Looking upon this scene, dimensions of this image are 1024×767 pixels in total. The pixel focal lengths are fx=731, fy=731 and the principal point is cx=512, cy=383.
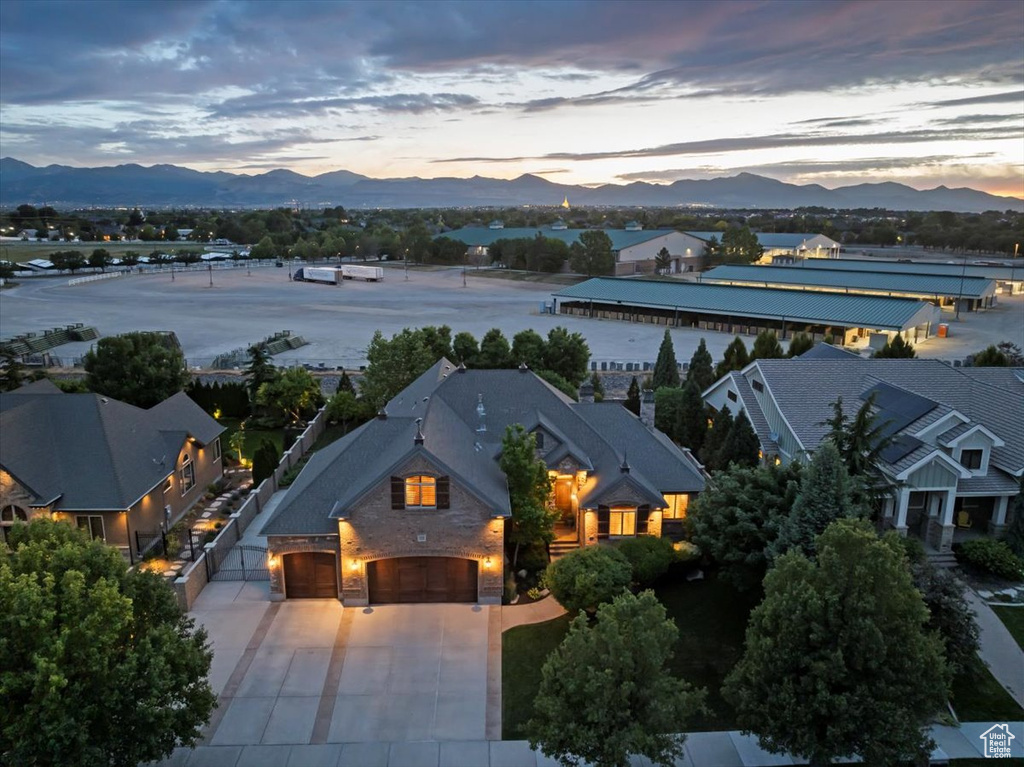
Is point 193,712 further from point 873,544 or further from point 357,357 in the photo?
point 357,357

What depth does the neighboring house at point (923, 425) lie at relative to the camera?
1164 inches

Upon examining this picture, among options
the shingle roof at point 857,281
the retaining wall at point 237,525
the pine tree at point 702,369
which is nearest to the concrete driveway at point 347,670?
the retaining wall at point 237,525

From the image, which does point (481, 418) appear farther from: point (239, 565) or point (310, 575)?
point (239, 565)

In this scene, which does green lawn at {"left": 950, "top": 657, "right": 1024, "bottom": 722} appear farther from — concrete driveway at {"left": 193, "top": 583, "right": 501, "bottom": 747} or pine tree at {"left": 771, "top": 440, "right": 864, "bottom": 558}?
concrete driveway at {"left": 193, "top": 583, "right": 501, "bottom": 747}

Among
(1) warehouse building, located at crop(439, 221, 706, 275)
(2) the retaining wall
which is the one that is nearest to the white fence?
(1) warehouse building, located at crop(439, 221, 706, 275)

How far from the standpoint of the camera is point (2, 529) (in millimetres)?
31203

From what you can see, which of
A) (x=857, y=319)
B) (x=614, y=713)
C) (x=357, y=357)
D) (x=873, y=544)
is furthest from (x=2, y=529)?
(x=857, y=319)

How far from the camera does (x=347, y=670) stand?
79.5 ft

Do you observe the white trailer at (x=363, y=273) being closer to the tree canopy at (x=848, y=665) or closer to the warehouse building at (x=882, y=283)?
the warehouse building at (x=882, y=283)

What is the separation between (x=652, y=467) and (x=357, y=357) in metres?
48.0

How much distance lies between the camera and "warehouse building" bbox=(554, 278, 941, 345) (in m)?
82.0

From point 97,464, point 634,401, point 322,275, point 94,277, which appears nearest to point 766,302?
point 634,401

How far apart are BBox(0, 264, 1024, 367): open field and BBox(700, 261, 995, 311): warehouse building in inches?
137

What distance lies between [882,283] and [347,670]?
338 feet
